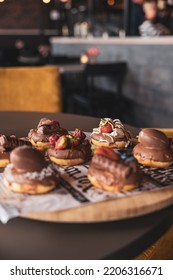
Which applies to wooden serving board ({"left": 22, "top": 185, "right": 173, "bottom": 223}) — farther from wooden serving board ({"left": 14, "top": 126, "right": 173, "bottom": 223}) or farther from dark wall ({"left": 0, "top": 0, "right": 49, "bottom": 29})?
dark wall ({"left": 0, "top": 0, "right": 49, "bottom": 29})

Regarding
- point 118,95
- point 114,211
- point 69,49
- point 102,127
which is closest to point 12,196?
point 114,211

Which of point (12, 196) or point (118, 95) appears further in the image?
point (118, 95)

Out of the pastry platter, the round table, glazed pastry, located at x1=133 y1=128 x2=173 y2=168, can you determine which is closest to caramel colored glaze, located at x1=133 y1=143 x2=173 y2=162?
glazed pastry, located at x1=133 y1=128 x2=173 y2=168

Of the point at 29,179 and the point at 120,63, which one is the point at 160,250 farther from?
the point at 120,63

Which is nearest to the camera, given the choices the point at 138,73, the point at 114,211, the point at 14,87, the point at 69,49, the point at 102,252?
the point at 102,252

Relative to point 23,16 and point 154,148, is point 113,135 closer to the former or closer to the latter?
point 154,148
